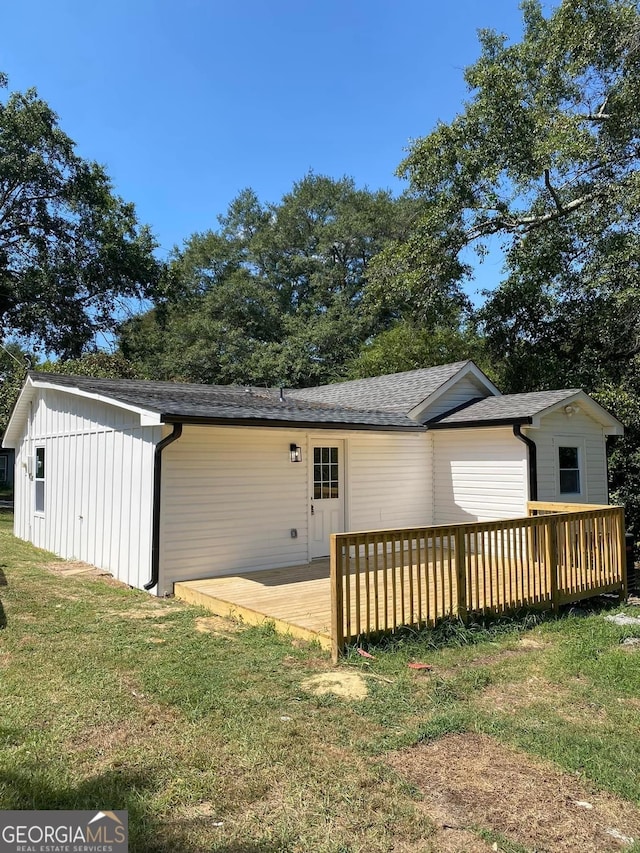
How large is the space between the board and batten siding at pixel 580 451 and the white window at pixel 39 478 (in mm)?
10282

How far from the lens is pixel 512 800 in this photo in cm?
292

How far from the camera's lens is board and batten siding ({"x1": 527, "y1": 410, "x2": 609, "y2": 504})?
33.6ft

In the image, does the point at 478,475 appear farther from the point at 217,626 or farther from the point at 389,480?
the point at 217,626

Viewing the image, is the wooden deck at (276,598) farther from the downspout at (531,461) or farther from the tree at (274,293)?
the tree at (274,293)

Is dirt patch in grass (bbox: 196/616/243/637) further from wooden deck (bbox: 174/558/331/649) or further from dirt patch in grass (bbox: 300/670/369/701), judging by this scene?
dirt patch in grass (bbox: 300/670/369/701)

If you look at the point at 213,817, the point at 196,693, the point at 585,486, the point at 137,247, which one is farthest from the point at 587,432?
the point at 137,247

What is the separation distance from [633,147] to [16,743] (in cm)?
1847

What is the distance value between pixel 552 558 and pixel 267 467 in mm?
4481

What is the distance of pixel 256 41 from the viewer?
15.2 metres

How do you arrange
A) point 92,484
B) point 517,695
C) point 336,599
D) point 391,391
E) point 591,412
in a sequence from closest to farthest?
1. point 517,695
2. point 336,599
3. point 92,484
4. point 591,412
5. point 391,391

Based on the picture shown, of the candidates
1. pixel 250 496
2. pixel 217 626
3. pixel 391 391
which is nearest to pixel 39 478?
pixel 250 496

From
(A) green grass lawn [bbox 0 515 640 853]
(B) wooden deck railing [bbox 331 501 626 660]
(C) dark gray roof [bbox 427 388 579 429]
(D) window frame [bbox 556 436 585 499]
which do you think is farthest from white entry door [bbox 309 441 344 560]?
(D) window frame [bbox 556 436 585 499]

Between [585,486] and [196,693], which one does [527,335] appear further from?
[196,693]

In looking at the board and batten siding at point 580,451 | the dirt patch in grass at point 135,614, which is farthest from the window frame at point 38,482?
the board and batten siding at point 580,451
